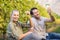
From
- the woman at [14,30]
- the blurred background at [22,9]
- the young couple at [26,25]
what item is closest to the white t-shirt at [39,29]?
the young couple at [26,25]

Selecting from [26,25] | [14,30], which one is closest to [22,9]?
[26,25]

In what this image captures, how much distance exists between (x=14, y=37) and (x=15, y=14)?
184 mm

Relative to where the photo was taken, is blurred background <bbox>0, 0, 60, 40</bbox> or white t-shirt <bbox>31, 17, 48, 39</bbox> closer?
white t-shirt <bbox>31, 17, 48, 39</bbox>

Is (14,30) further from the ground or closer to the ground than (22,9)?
closer to the ground

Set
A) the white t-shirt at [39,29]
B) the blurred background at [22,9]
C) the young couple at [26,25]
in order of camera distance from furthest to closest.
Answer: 1. the blurred background at [22,9]
2. the white t-shirt at [39,29]
3. the young couple at [26,25]

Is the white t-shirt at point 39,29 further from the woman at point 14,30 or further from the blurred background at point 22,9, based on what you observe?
the blurred background at point 22,9

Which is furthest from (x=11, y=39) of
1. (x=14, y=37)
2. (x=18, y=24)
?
(x=18, y=24)

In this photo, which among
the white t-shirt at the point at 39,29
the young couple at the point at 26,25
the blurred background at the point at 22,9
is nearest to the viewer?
the young couple at the point at 26,25

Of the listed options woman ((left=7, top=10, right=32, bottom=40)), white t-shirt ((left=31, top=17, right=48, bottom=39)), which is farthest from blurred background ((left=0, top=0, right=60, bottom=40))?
woman ((left=7, top=10, right=32, bottom=40))

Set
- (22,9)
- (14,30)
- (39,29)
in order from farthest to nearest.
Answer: (22,9)
(39,29)
(14,30)

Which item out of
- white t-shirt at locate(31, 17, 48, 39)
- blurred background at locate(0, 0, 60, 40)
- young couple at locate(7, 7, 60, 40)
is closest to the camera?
young couple at locate(7, 7, 60, 40)

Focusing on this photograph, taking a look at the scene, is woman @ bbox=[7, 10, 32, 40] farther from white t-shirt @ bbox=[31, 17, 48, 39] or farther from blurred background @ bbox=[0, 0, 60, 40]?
blurred background @ bbox=[0, 0, 60, 40]

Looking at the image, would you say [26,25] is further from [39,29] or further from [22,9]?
[22,9]

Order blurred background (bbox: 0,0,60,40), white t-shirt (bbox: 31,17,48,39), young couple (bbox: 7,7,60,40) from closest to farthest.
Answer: young couple (bbox: 7,7,60,40) → white t-shirt (bbox: 31,17,48,39) → blurred background (bbox: 0,0,60,40)
